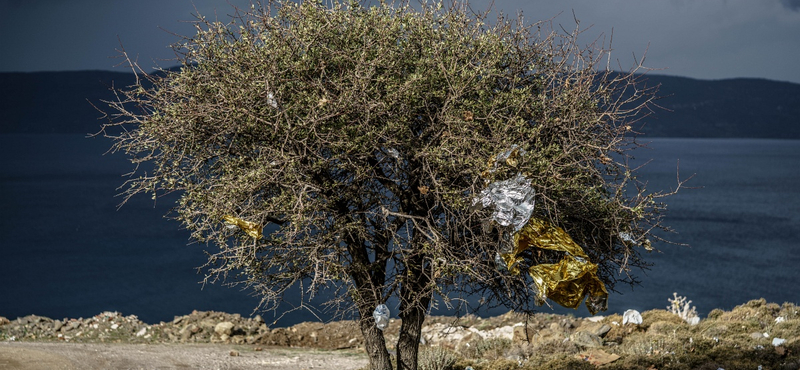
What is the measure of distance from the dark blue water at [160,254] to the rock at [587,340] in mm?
17303

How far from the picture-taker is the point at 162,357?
16.0 m

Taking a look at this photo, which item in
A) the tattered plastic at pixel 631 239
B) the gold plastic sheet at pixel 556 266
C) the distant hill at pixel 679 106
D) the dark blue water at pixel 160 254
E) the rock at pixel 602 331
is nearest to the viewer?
the gold plastic sheet at pixel 556 266

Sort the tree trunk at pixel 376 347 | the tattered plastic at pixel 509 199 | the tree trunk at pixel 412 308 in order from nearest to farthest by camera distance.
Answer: the tattered plastic at pixel 509 199 → the tree trunk at pixel 412 308 → the tree trunk at pixel 376 347

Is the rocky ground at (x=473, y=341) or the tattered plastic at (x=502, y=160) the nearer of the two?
the tattered plastic at (x=502, y=160)

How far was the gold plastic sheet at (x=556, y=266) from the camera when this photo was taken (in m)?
9.30

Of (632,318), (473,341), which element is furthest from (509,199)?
(632,318)

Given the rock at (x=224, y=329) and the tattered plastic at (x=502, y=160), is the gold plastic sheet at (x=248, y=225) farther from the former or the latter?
the rock at (x=224, y=329)

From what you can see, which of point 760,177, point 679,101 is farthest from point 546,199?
point 679,101

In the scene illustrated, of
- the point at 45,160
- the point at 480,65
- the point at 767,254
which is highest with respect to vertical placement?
the point at 45,160

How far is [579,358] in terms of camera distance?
1460 cm

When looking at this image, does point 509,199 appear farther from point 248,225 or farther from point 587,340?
point 587,340

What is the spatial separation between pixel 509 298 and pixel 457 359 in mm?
5253

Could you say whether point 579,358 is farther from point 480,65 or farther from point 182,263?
point 182,263

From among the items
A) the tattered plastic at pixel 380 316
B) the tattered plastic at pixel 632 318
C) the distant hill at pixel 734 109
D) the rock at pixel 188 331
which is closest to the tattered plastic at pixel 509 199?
the tattered plastic at pixel 380 316
